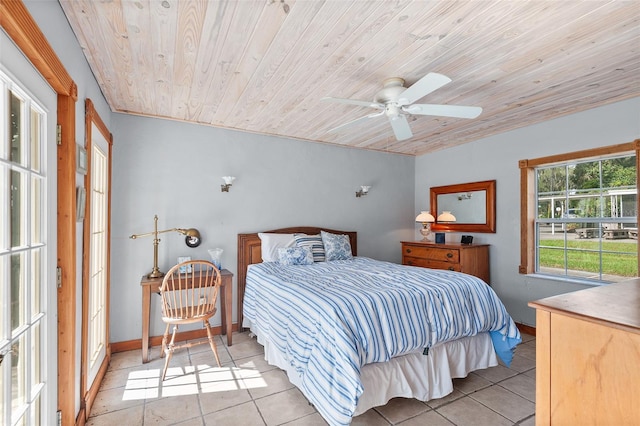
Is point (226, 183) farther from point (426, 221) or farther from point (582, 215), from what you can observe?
point (582, 215)

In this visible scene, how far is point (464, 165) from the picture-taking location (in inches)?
180

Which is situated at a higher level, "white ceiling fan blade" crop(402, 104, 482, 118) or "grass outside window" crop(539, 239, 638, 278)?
"white ceiling fan blade" crop(402, 104, 482, 118)

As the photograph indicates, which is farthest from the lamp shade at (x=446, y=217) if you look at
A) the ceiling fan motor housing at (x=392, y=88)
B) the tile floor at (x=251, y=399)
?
the ceiling fan motor housing at (x=392, y=88)

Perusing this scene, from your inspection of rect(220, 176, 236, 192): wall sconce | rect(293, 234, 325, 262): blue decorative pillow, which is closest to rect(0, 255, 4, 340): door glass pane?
rect(220, 176, 236, 192): wall sconce

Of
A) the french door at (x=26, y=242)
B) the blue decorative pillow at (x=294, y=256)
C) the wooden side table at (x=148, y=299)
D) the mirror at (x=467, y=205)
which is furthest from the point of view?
the mirror at (x=467, y=205)

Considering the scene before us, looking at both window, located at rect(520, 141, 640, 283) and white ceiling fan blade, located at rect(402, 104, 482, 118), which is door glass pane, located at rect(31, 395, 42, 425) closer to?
white ceiling fan blade, located at rect(402, 104, 482, 118)

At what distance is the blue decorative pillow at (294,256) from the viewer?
3613mm

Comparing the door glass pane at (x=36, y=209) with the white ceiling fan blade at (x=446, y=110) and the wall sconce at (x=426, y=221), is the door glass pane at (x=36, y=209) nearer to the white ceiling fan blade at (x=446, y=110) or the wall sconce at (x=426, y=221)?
the white ceiling fan blade at (x=446, y=110)

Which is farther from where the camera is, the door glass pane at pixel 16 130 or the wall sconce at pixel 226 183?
the wall sconce at pixel 226 183

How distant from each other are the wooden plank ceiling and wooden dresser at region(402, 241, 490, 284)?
170 cm

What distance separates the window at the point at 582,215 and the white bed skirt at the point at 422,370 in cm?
167

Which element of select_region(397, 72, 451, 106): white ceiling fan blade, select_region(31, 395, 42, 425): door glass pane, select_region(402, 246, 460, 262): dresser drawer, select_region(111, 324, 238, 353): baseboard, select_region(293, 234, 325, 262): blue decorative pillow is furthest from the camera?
select_region(402, 246, 460, 262): dresser drawer

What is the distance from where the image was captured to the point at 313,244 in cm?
397

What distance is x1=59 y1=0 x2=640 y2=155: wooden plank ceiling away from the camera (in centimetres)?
171
